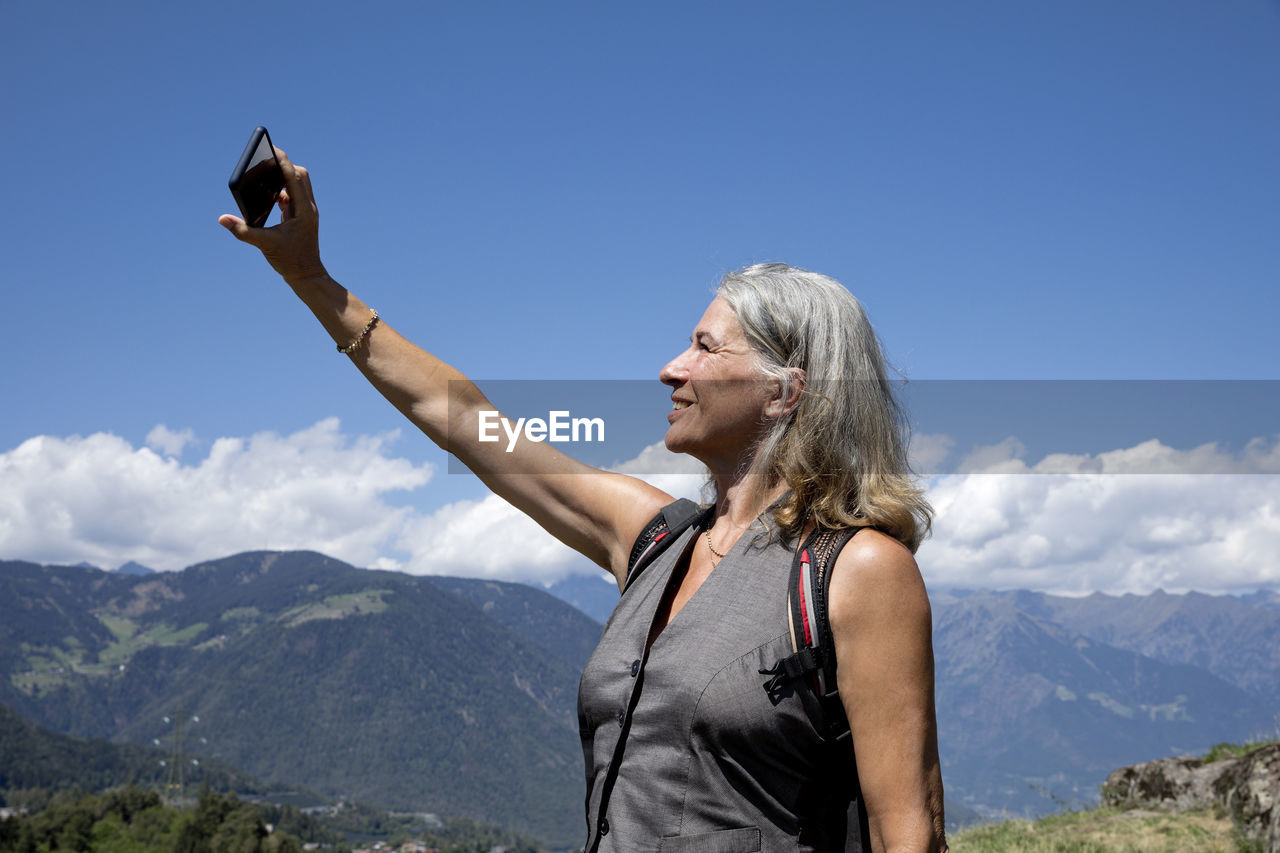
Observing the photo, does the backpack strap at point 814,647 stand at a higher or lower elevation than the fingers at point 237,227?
lower

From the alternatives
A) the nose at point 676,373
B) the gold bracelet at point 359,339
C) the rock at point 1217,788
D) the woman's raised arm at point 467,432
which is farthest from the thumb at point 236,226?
the rock at point 1217,788

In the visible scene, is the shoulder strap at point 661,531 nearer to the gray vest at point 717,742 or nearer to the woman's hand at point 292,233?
the gray vest at point 717,742

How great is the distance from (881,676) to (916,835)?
30 centimetres

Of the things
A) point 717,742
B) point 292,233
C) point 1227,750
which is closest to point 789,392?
point 717,742

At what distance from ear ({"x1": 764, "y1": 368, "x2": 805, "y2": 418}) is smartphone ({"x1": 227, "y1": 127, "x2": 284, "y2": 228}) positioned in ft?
4.54

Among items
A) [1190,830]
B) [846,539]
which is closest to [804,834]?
[846,539]

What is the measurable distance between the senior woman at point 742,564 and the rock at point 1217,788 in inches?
257

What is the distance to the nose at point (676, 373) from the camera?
7.87 feet

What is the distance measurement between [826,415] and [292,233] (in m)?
1.50

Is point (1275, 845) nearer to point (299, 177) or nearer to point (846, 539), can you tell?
point (846, 539)

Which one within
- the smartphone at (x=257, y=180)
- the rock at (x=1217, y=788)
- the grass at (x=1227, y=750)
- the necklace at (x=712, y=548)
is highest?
the smartphone at (x=257, y=180)

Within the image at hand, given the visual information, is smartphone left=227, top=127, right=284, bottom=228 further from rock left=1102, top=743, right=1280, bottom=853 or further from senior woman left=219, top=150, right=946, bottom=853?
rock left=1102, top=743, right=1280, bottom=853

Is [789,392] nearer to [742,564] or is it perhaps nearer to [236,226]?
[742,564]

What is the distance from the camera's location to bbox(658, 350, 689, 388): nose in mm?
2397
